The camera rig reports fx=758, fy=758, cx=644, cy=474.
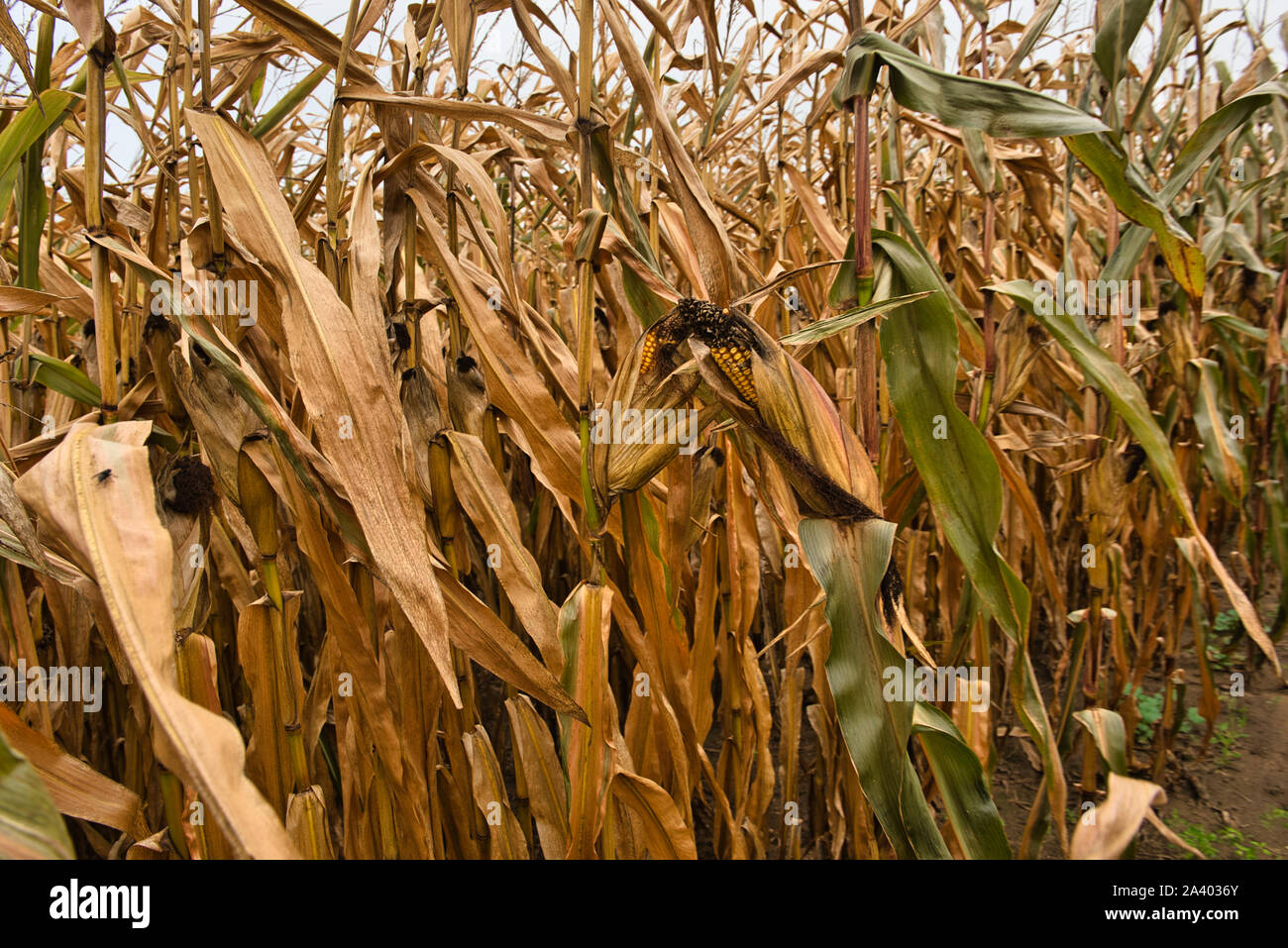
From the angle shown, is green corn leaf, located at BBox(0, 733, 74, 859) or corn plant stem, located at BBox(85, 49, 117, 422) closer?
green corn leaf, located at BBox(0, 733, 74, 859)

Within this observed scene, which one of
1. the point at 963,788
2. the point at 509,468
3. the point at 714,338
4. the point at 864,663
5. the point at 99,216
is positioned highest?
the point at 99,216

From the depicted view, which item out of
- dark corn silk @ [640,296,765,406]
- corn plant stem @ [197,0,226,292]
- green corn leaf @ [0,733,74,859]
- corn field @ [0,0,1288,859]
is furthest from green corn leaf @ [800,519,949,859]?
corn plant stem @ [197,0,226,292]

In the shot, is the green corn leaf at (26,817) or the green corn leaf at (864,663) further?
the green corn leaf at (864,663)

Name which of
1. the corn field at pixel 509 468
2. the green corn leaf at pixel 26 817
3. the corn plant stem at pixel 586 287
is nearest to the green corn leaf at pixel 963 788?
the corn field at pixel 509 468

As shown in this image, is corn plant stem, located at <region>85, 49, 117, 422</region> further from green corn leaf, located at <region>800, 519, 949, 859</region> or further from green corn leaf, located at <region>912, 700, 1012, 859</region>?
green corn leaf, located at <region>912, 700, 1012, 859</region>

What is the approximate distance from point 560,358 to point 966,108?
1.76ft

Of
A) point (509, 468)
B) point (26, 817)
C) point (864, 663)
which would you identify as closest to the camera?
point (26, 817)

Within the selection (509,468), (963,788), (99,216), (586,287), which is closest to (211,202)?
(99,216)

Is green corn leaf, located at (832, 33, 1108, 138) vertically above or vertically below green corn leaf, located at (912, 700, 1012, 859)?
above

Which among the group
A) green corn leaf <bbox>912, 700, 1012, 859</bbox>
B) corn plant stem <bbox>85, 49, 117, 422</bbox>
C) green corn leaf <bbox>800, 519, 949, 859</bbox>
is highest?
corn plant stem <bbox>85, 49, 117, 422</bbox>

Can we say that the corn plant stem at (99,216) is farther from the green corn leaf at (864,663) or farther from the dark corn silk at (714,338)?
the green corn leaf at (864,663)

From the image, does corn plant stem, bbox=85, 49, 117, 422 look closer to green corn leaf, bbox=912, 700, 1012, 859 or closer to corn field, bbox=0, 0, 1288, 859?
corn field, bbox=0, 0, 1288, 859

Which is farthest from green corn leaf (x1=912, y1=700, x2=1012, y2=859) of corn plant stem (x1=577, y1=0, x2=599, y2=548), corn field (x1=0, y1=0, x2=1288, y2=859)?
corn plant stem (x1=577, y1=0, x2=599, y2=548)

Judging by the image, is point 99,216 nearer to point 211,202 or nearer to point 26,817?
point 211,202
